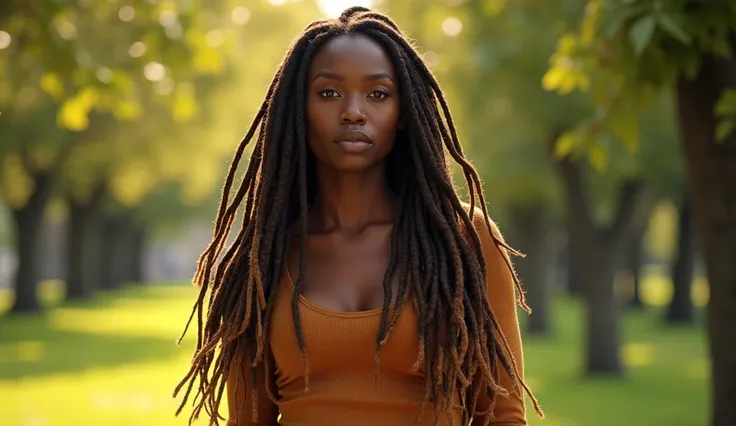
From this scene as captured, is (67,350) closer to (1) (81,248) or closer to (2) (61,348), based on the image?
(2) (61,348)

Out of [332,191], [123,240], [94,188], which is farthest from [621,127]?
[123,240]

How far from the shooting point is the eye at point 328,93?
3.22 meters

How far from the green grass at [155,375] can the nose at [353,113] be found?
32.9 ft

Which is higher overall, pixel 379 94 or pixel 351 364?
pixel 379 94

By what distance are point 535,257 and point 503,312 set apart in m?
23.6

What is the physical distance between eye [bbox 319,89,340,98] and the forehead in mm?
56

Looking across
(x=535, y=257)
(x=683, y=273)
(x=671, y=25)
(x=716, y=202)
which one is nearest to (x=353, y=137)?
(x=671, y=25)

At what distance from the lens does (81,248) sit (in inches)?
1496

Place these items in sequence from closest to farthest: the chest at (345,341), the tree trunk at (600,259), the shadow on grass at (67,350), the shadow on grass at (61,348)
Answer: the chest at (345,341) < the tree trunk at (600,259) < the shadow on grass at (67,350) < the shadow on grass at (61,348)

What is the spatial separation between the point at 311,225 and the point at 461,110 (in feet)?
43.3

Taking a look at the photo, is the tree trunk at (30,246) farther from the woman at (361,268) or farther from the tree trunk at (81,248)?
the woman at (361,268)

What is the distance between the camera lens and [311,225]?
3434mm

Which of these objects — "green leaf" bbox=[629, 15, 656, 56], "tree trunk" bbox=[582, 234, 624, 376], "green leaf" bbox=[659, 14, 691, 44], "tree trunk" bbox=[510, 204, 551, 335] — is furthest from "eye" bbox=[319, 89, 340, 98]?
"tree trunk" bbox=[510, 204, 551, 335]

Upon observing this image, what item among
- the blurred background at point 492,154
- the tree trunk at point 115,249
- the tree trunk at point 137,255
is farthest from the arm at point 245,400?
the tree trunk at point 137,255
